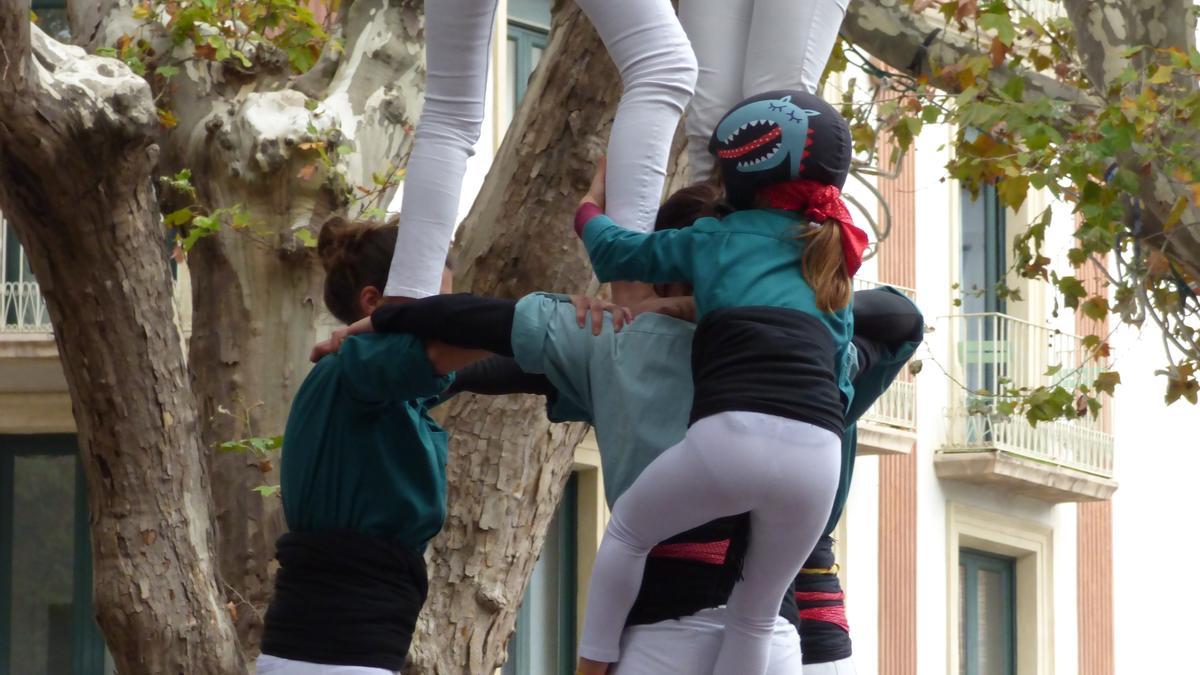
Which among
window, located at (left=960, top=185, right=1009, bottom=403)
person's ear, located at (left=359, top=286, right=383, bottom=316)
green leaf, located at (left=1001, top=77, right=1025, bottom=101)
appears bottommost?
person's ear, located at (left=359, top=286, right=383, bottom=316)

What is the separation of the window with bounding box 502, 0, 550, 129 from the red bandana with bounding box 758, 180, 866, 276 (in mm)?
11442

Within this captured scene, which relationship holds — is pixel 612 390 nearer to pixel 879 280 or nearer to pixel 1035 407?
pixel 1035 407

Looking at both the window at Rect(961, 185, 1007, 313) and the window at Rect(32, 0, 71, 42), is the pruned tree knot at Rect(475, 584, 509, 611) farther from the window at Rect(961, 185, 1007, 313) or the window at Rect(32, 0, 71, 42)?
the window at Rect(961, 185, 1007, 313)

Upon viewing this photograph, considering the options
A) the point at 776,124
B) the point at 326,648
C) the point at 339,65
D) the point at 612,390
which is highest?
the point at 339,65

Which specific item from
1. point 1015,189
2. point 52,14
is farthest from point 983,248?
point 1015,189

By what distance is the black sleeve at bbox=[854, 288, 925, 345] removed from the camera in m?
5.05

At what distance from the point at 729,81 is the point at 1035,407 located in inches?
238

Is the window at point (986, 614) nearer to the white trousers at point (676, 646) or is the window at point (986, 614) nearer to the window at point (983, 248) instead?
the window at point (983, 248)

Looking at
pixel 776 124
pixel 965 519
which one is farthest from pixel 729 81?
pixel 965 519

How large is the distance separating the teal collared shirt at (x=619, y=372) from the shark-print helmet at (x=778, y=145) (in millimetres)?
320

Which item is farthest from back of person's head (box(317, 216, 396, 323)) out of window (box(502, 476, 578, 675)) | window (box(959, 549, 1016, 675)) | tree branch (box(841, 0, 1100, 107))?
window (box(959, 549, 1016, 675))

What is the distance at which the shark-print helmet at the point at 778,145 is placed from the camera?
181 inches

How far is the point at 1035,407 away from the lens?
1118cm

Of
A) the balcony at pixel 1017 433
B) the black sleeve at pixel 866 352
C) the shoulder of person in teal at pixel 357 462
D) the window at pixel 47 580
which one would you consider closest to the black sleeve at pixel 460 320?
the shoulder of person in teal at pixel 357 462
